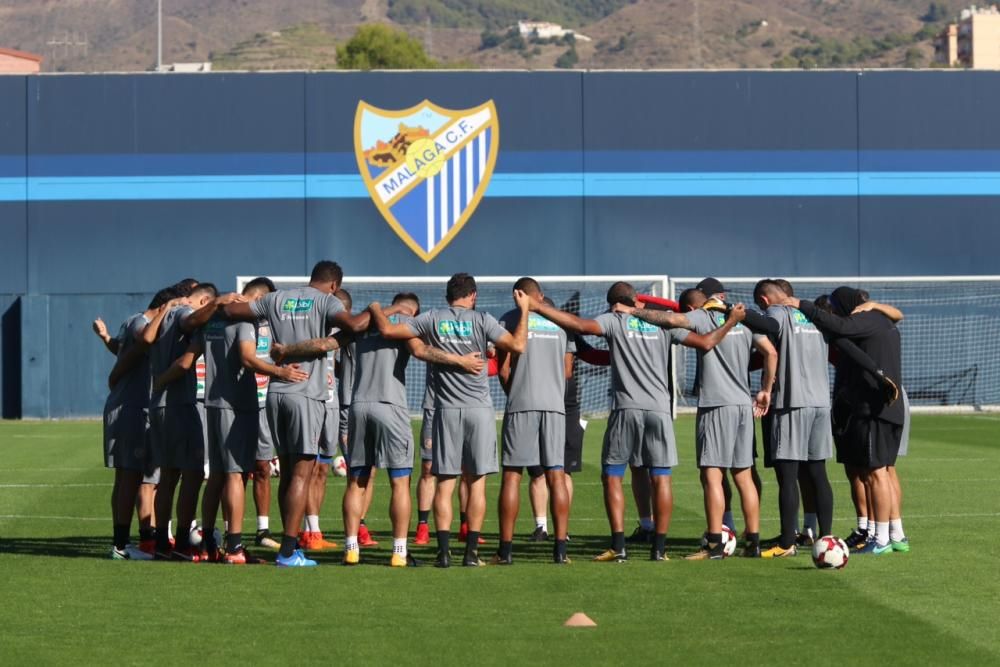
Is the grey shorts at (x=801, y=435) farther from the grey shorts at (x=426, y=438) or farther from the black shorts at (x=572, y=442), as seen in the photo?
the grey shorts at (x=426, y=438)

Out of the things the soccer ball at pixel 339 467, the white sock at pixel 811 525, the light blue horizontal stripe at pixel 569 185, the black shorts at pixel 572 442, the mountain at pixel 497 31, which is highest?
the mountain at pixel 497 31

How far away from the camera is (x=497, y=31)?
147625 mm

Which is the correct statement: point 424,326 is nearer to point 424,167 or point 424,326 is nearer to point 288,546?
point 288,546

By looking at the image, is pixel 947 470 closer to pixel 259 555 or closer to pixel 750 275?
pixel 259 555

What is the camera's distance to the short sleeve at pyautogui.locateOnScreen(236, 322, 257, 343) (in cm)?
1177

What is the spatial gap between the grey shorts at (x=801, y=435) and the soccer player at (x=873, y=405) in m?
0.25

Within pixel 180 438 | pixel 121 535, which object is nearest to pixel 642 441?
pixel 180 438

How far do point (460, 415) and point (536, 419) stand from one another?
1.93 ft

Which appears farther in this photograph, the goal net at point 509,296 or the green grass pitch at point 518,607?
the goal net at point 509,296

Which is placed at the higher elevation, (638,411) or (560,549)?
(638,411)

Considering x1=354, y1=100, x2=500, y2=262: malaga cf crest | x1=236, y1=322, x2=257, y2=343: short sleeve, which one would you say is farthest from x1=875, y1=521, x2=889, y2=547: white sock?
x1=354, y1=100, x2=500, y2=262: malaga cf crest

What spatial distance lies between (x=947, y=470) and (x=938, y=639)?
38.1 feet

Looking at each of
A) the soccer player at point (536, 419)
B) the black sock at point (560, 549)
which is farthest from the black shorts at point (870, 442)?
the black sock at point (560, 549)

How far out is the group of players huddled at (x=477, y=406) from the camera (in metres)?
11.8
